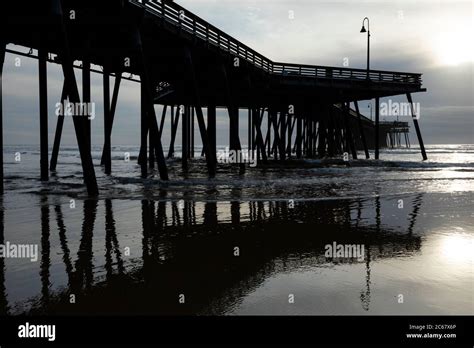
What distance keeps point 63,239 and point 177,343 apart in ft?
13.7

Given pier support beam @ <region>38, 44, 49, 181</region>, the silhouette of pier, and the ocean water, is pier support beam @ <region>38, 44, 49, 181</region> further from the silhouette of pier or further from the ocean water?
the ocean water

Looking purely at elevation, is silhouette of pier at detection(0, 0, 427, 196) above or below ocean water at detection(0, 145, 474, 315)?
above

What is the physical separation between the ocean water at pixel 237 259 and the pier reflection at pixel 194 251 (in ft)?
0.06

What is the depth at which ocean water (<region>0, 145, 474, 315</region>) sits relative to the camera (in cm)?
407

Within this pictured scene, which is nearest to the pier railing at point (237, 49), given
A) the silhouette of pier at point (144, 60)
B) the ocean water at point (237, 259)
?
the silhouette of pier at point (144, 60)

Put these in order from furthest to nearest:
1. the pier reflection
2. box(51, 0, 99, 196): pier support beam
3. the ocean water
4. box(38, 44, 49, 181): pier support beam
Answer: box(38, 44, 49, 181): pier support beam
box(51, 0, 99, 196): pier support beam
the pier reflection
the ocean water

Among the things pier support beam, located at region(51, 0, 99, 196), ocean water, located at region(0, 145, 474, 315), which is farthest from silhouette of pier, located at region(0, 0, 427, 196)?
ocean water, located at region(0, 145, 474, 315)

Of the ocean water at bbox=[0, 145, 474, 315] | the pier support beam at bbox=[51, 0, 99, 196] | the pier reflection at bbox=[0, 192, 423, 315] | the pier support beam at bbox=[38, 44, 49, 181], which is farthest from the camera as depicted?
Result: the pier support beam at bbox=[38, 44, 49, 181]

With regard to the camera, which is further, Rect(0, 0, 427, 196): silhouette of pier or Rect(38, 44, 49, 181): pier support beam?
Rect(38, 44, 49, 181): pier support beam

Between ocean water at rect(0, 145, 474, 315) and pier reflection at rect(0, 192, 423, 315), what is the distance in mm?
19

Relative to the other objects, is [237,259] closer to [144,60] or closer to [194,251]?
[194,251]

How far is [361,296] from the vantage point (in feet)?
13.9

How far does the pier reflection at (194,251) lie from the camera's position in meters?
4.18

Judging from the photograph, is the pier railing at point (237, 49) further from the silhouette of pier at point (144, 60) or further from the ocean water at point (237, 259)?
the ocean water at point (237, 259)
